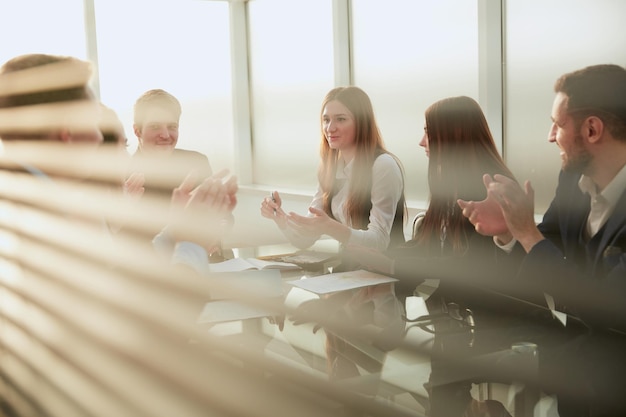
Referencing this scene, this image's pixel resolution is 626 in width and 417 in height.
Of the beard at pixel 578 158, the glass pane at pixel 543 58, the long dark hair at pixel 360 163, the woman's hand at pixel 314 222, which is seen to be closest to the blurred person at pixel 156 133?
the long dark hair at pixel 360 163

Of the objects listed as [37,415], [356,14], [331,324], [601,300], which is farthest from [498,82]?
[37,415]

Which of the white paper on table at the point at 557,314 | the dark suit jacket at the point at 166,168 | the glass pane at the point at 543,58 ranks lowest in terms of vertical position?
the white paper on table at the point at 557,314

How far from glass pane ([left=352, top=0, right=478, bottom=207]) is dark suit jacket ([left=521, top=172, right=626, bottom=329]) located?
5.93 feet

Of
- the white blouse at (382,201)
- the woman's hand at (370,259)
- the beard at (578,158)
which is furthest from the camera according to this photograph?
the white blouse at (382,201)

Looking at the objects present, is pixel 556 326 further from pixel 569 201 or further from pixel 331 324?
pixel 569 201

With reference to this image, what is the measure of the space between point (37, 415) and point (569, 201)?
4.71 feet

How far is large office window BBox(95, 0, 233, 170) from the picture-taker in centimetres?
479

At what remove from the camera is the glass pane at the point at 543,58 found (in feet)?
8.61

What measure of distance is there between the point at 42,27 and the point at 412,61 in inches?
101

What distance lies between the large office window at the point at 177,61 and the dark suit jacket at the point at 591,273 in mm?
3900

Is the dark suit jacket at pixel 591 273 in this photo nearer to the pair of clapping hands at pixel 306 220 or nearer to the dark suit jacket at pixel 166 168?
the pair of clapping hands at pixel 306 220

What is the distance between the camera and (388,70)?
12.8 ft

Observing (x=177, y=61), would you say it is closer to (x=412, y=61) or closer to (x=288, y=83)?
(x=288, y=83)

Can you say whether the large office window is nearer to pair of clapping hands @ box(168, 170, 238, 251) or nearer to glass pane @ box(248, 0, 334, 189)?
glass pane @ box(248, 0, 334, 189)
